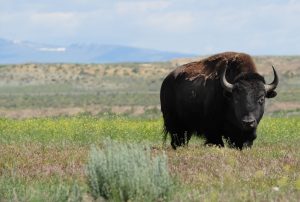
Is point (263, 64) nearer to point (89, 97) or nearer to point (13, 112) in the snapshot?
point (89, 97)

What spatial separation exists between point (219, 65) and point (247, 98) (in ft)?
5.09

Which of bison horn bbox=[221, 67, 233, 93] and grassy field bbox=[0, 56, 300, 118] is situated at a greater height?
bison horn bbox=[221, 67, 233, 93]

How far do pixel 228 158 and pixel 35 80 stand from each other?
9958 cm

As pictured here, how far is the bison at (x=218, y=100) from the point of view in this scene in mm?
14883

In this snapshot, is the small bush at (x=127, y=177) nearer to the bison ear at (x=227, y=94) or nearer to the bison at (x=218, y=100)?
the bison at (x=218, y=100)

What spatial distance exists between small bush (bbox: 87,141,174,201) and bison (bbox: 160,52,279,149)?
21.6ft

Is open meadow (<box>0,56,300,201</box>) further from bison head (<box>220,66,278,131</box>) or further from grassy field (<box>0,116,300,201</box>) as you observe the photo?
bison head (<box>220,66,278,131</box>)

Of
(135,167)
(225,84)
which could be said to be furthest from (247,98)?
(135,167)

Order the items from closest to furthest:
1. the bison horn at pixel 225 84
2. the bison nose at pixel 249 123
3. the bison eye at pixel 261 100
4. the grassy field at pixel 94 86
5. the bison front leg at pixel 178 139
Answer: the bison nose at pixel 249 123, the bison eye at pixel 261 100, the bison horn at pixel 225 84, the bison front leg at pixel 178 139, the grassy field at pixel 94 86

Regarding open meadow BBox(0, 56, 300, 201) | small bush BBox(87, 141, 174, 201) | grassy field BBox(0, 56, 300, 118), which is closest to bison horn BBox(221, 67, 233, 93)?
open meadow BBox(0, 56, 300, 201)

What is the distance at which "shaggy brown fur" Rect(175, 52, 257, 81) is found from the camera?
1574cm

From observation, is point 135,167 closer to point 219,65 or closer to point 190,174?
point 190,174

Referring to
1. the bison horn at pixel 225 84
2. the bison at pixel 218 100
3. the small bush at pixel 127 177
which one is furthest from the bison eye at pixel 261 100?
the small bush at pixel 127 177

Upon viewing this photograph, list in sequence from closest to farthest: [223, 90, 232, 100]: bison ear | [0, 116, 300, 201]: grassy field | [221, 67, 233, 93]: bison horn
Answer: [0, 116, 300, 201]: grassy field, [221, 67, 233, 93]: bison horn, [223, 90, 232, 100]: bison ear
